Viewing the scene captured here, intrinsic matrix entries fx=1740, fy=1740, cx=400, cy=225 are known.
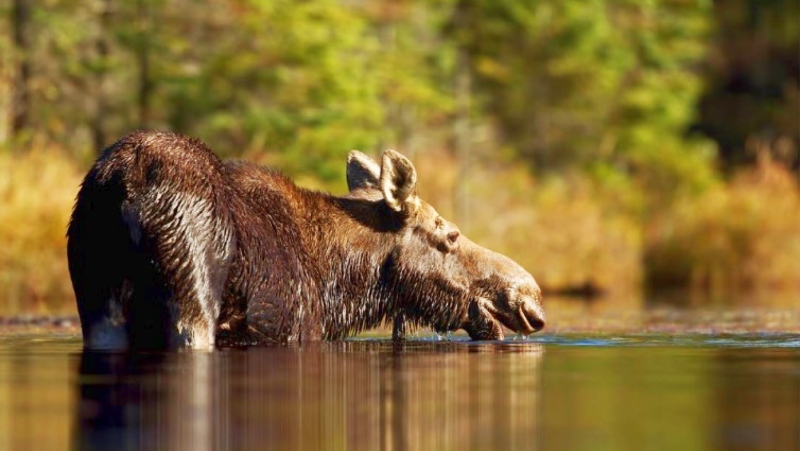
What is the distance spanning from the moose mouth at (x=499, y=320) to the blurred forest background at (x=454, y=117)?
10100 millimetres

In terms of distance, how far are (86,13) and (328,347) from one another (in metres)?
24.3

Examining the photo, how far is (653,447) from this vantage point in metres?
7.30

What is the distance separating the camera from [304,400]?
9.05 meters

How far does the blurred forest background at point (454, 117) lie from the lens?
1337 inches

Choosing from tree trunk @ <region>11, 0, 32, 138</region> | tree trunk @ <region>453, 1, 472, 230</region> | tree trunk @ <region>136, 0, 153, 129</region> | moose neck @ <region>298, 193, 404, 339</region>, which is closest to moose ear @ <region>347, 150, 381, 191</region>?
moose neck @ <region>298, 193, 404, 339</region>

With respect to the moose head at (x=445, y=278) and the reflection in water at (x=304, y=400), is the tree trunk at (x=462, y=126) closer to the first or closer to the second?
the moose head at (x=445, y=278)

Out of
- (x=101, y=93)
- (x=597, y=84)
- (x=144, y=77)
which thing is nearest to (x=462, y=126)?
(x=597, y=84)

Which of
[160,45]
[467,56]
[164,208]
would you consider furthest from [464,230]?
[164,208]

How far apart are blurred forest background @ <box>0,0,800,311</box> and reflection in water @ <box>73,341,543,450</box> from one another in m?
12.0

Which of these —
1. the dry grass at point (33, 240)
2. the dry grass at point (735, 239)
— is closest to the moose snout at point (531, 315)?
the dry grass at point (33, 240)

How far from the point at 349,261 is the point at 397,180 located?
752 millimetres

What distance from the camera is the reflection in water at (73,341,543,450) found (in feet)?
24.9

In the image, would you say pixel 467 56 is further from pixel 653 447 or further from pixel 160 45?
pixel 653 447

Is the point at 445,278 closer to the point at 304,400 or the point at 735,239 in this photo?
the point at 304,400
